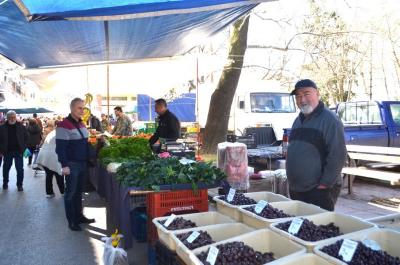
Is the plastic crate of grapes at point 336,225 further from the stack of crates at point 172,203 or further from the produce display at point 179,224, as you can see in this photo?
the stack of crates at point 172,203

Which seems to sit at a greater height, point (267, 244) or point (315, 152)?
point (315, 152)

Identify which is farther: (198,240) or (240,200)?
(240,200)

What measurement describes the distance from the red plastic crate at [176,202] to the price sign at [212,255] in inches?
68.1

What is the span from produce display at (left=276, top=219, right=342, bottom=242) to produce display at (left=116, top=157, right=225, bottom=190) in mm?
1595

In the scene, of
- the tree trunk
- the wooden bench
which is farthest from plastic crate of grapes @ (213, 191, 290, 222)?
the tree trunk

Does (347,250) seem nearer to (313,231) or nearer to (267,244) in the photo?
(313,231)

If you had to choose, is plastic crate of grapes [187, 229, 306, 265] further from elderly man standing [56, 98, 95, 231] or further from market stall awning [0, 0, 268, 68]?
elderly man standing [56, 98, 95, 231]

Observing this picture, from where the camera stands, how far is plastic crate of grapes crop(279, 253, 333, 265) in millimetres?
2289

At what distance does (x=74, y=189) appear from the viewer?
5.95m

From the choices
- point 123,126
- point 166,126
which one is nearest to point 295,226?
point 166,126

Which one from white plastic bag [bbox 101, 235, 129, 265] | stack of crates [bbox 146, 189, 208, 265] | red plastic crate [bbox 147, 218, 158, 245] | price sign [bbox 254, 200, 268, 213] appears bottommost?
white plastic bag [bbox 101, 235, 129, 265]

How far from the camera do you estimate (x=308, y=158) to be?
3.84 metres

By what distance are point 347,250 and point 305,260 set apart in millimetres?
240

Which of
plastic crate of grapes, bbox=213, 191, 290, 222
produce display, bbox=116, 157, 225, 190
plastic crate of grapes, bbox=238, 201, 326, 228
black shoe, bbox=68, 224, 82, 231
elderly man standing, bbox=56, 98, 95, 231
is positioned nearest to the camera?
plastic crate of grapes, bbox=238, 201, 326, 228
